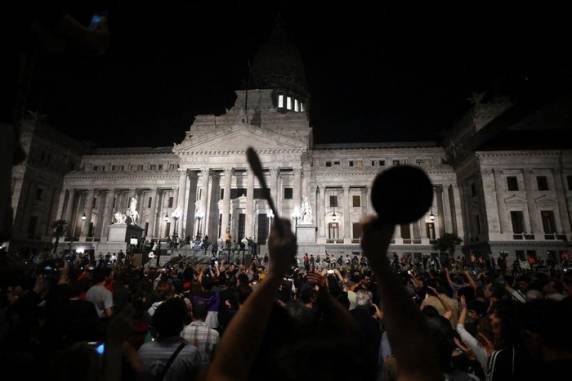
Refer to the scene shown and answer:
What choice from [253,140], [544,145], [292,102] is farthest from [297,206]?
[544,145]

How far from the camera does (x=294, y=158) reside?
130ft

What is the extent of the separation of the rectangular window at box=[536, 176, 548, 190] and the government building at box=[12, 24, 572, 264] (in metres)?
0.11

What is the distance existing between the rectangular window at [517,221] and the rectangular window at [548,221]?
199 cm

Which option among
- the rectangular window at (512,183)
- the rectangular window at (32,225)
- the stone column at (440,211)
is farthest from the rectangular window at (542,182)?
the rectangular window at (32,225)

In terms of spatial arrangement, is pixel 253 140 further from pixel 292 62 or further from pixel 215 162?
pixel 292 62

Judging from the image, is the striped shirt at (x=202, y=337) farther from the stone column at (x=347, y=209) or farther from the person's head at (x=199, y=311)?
the stone column at (x=347, y=209)

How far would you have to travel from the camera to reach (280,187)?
4269 centimetres

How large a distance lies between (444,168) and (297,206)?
69.2 feet

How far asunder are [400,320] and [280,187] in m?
41.4

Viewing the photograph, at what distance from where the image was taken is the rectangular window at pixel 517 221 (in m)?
35.7

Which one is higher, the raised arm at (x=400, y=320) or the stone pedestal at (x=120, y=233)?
the stone pedestal at (x=120, y=233)

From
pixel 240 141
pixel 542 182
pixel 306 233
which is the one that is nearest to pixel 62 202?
pixel 240 141

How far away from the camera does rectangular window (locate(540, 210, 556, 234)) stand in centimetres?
3519

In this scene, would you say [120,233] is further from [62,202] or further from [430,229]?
[430,229]
